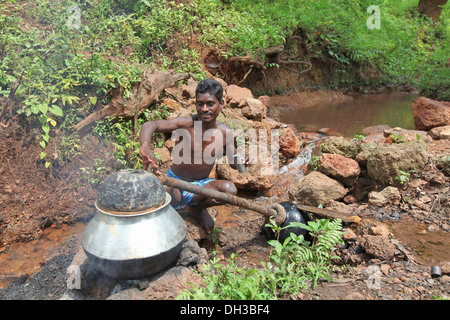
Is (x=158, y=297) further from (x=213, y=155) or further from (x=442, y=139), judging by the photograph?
(x=442, y=139)

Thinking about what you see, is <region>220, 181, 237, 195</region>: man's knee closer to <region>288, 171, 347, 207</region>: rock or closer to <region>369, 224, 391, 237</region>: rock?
<region>288, 171, 347, 207</region>: rock

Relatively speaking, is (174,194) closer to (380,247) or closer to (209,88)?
(209,88)

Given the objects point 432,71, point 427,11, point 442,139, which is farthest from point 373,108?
point 427,11

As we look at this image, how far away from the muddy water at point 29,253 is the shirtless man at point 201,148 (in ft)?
5.14

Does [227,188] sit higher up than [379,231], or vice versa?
[227,188]

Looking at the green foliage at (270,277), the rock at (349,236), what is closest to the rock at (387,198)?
the rock at (349,236)

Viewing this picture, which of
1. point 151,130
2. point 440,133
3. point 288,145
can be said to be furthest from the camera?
point 288,145

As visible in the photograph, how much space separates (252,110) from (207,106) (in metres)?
2.95

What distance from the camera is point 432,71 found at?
10664mm

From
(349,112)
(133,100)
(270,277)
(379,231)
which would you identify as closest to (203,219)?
(270,277)

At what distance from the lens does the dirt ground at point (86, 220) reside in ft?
8.54

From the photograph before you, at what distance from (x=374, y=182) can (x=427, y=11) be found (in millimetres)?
14666

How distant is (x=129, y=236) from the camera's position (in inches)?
88.1

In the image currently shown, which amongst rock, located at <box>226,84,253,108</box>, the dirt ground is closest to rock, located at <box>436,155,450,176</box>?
the dirt ground
